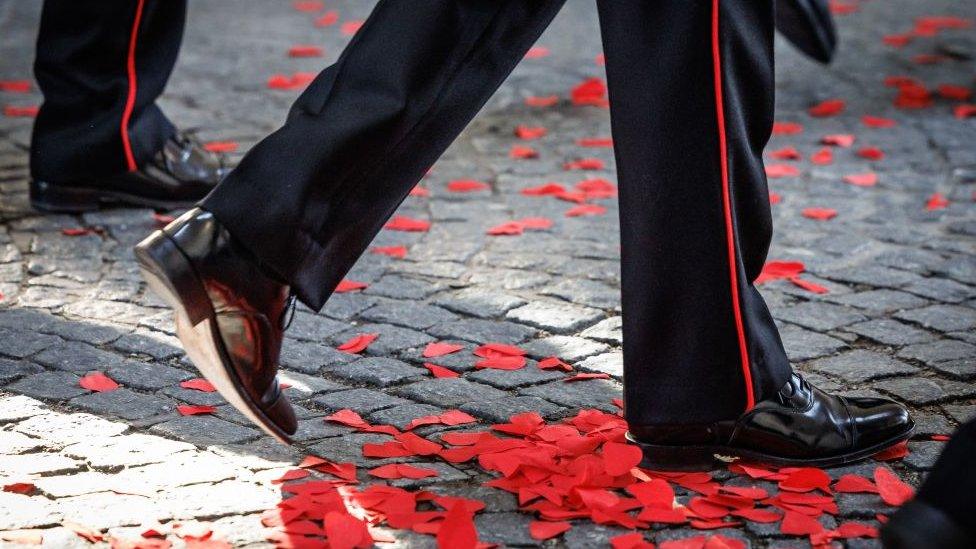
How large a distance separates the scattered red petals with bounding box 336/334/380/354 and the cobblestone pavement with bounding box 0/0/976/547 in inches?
0.8

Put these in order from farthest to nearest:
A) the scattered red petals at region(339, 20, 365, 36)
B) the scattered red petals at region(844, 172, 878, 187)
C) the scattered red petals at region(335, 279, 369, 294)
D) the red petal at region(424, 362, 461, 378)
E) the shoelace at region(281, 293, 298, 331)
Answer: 1. the scattered red petals at region(339, 20, 365, 36)
2. the scattered red petals at region(844, 172, 878, 187)
3. the scattered red petals at region(335, 279, 369, 294)
4. the red petal at region(424, 362, 461, 378)
5. the shoelace at region(281, 293, 298, 331)

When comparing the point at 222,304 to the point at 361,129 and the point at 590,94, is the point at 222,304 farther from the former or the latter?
the point at 590,94

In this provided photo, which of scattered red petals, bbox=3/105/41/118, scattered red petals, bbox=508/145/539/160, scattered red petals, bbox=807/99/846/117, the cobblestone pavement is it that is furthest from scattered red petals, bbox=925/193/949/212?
scattered red petals, bbox=3/105/41/118

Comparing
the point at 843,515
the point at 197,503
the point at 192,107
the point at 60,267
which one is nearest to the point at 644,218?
the point at 843,515

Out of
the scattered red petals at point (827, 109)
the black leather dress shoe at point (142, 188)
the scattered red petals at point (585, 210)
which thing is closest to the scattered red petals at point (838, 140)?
the scattered red petals at point (827, 109)

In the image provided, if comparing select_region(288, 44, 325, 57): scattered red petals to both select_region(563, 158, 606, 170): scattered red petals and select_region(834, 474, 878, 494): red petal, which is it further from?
select_region(834, 474, 878, 494): red petal

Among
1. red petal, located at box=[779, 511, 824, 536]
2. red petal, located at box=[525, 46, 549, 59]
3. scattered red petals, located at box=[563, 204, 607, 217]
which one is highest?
red petal, located at box=[779, 511, 824, 536]

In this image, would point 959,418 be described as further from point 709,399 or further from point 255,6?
point 255,6

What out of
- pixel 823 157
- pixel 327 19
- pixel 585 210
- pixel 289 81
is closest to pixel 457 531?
pixel 585 210

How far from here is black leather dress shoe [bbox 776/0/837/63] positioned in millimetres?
4711

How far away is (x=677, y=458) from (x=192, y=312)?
2.80ft

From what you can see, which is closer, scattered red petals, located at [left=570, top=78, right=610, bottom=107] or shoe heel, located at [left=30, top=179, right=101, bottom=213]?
shoe heel, located at [left=30, top=179, right=101, bottom=213]

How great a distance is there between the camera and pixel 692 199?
195 centimetres

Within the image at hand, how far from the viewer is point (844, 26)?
6816 millimetres
